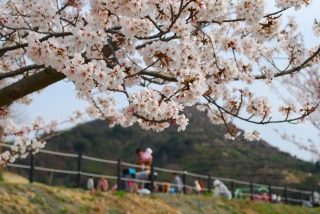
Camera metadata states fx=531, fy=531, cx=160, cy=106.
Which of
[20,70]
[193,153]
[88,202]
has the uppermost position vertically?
[193,153]

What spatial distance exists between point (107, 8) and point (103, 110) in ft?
13.6

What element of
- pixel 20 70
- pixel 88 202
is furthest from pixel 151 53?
pixel 88 202

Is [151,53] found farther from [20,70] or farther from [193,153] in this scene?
[193,153]

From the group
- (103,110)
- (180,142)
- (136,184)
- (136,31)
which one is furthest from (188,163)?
(136,31)

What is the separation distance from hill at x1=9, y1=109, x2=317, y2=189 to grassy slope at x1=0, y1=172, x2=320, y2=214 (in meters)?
29.7

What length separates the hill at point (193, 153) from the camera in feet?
161

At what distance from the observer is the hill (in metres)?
49.2

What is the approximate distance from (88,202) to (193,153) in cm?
5421

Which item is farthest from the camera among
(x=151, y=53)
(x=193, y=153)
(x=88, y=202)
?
(x=193, y=153)

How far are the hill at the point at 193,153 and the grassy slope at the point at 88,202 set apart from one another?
1168 inches

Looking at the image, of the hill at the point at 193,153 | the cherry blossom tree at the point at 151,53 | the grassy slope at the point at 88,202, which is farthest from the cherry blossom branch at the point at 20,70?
the hill at the point at 193,153

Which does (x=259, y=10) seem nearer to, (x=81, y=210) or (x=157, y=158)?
(x=81, y=210)

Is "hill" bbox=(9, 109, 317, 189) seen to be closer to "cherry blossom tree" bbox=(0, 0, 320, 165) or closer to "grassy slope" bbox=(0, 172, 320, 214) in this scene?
"grassy slope" bbox=(0, 172, 320, 214)

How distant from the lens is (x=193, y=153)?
211 ft
